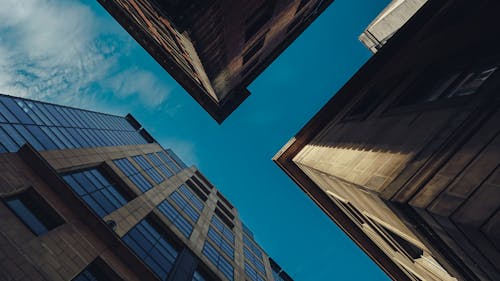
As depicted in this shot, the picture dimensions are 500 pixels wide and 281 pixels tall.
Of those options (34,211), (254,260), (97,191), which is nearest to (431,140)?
(34,211)

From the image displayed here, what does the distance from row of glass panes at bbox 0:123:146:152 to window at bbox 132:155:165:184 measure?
351cm

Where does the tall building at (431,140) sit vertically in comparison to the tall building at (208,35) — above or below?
below

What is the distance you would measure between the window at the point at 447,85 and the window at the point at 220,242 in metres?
23.7

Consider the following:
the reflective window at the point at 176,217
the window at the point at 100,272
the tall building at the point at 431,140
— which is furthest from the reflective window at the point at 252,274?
the tall building at the point at 431,140

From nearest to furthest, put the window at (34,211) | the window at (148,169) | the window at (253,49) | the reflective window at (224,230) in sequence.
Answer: the window at (34,211), the window at (253,49), the window at (148,169), the reflective window at (224,230)

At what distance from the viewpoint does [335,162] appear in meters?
13.5

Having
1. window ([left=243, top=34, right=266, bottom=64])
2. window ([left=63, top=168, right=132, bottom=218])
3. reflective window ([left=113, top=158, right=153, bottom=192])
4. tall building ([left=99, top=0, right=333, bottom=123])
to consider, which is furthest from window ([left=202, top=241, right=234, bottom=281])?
window ([left=243, top=34, right=266, bottom=64])

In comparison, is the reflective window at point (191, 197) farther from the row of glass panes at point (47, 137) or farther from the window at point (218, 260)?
the row of glass panes at point (47, 137)

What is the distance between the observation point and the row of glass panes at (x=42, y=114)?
19781mm

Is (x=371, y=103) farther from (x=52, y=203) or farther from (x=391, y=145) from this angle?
(x=52, y=203)

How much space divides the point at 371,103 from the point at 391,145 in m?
6.03

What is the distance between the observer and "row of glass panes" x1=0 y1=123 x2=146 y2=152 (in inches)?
682

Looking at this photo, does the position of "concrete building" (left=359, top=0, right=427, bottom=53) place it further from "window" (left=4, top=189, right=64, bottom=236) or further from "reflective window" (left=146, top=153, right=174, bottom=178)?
"window" (left=4, top=189, right=64, bottom=236)

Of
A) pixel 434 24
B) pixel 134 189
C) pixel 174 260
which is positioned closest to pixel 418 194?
pixel 434 24
